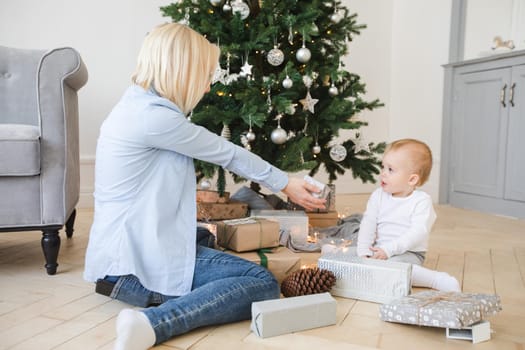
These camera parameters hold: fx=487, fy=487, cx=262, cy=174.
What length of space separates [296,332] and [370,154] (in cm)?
134

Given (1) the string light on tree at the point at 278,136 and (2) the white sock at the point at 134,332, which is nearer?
(2) the white sock at the point at 134,332

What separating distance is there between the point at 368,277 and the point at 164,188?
592 millimetres

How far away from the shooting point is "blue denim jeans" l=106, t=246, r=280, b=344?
3.31 feet

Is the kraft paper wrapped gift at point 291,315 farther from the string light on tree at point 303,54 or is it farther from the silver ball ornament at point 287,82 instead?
the string light on tree at point 303,54

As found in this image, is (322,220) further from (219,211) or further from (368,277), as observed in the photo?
(368,277)

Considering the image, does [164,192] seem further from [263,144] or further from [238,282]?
[263,144]

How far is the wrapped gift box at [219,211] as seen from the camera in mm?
1906

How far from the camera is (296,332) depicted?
1076mm

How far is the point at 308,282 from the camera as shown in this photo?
1266 mm

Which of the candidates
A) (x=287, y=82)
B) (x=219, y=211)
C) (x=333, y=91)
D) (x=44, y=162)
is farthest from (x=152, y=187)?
(x=333, y=91)

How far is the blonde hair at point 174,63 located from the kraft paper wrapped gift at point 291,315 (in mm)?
524

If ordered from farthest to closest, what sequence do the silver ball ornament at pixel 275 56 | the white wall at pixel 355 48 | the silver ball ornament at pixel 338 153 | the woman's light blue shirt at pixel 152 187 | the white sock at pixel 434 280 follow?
the white wall at pixel 355 48 → the silver ball ornament at pixel 338 153 → the silver ball ornament at pixel 275 56 → the white sock at pixel 434 280 → the woman's light blue shirt at pixel 152 187

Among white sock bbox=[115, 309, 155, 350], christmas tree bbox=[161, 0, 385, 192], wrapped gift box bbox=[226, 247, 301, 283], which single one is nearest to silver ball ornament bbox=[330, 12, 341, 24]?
christmas tree bbox=[161, 0, 385, 192]

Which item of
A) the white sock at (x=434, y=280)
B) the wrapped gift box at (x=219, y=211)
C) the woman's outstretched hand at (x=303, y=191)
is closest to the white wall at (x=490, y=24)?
the wrapped gift box at (x=219, y=211)
